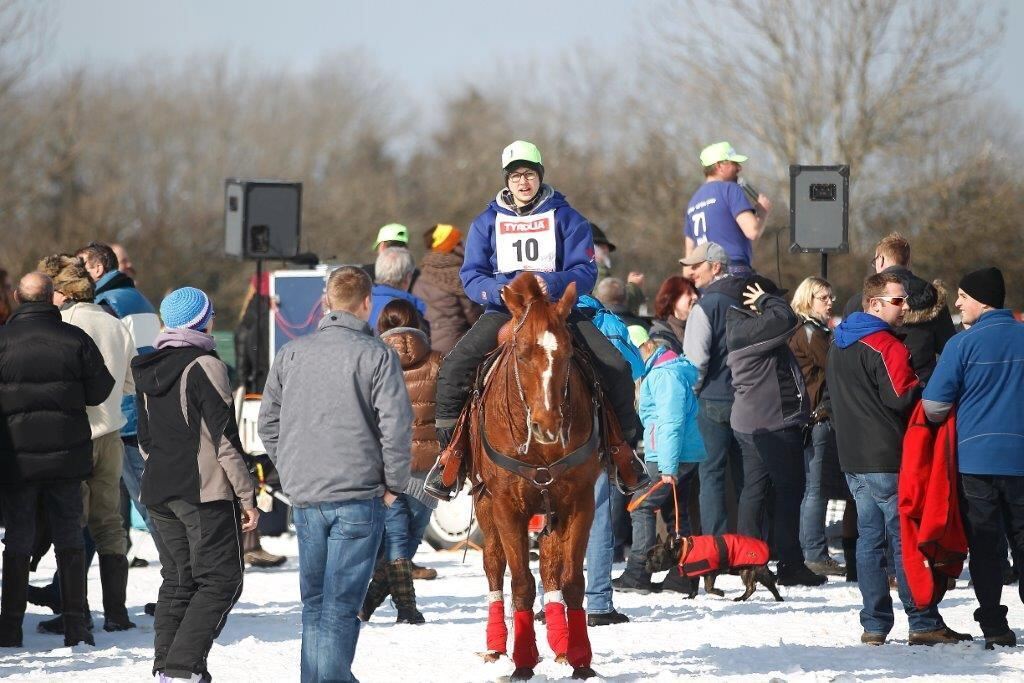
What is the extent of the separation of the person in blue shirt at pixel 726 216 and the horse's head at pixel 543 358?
18.2 feet

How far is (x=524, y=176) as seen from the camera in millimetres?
8195

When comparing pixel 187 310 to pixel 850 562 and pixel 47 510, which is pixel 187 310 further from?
pixel 850 562

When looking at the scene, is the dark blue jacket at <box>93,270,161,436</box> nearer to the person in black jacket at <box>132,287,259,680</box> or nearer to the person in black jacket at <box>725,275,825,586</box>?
the person in black jacket at <box>132,287,259,680</box>

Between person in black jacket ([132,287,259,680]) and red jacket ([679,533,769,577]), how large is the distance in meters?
4.04

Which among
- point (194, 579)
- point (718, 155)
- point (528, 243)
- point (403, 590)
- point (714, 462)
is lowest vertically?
point (403, 590)

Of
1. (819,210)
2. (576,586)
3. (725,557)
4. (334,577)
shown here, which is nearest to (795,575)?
(725,557)

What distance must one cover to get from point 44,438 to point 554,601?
10.8 ft

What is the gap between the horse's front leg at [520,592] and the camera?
7.57 meters

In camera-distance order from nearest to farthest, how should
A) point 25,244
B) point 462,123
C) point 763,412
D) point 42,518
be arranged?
point 42,518
point 763,412
point 25,244
point 462,123

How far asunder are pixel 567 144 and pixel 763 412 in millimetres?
37290

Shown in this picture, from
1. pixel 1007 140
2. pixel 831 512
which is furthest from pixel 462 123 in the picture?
pixel 831 512

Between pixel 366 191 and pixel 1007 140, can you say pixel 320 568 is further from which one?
pixel 366 191

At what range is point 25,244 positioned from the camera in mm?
37812

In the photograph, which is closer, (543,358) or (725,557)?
(543,358)
